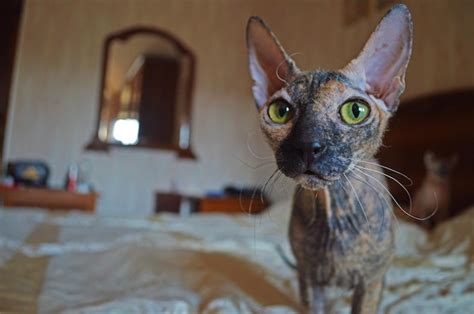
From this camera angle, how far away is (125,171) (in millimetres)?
3049

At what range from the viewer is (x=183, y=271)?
921mm

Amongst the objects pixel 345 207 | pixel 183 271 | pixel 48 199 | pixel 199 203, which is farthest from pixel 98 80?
pixel 345 207

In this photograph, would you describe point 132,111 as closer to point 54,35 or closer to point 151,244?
point 54,35

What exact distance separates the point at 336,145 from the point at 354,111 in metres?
0.05

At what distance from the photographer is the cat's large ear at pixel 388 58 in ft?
1.49

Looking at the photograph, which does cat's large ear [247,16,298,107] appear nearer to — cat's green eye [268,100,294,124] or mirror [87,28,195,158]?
cat's green eye [268,100,294,124]

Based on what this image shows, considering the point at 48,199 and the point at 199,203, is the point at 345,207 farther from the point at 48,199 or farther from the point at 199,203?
the point at 48,199

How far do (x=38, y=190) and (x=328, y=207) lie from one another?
2492 millimetres

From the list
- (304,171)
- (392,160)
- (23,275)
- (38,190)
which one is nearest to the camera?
(304,171)

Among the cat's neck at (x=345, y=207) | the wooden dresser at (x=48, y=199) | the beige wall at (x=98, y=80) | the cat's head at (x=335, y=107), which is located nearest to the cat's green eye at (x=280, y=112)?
the cat's head at (x=335, y=107)

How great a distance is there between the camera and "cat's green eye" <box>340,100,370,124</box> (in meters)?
0.45

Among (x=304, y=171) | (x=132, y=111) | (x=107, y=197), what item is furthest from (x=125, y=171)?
(x=304, y=171)

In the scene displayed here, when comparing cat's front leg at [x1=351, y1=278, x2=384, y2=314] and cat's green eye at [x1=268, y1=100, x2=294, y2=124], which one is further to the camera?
cat's front leg at [x1=351, y1=278, x2=384, y2=314]

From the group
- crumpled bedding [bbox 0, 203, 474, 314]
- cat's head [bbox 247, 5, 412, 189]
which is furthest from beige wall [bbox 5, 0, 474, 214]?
cat's head [bbox 247, 5, 412, 189]
